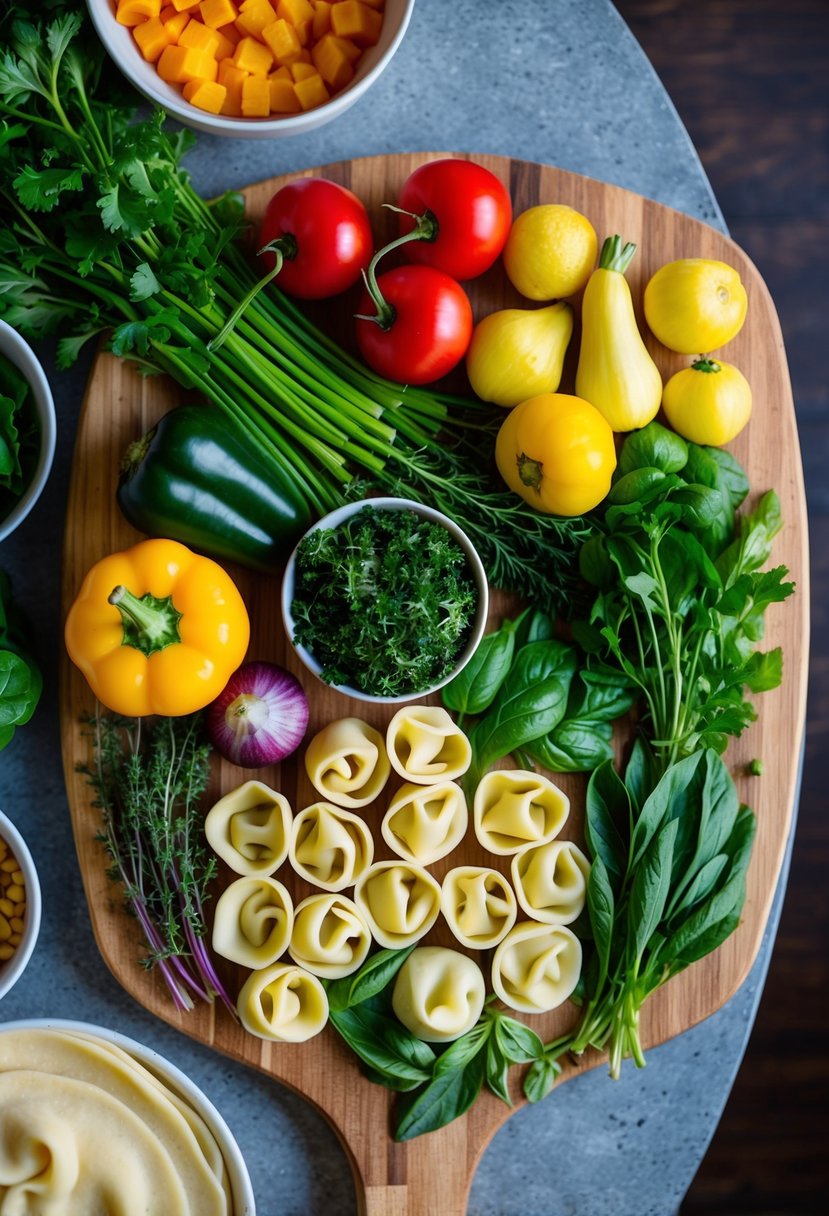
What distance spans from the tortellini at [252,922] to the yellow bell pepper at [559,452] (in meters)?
0.65

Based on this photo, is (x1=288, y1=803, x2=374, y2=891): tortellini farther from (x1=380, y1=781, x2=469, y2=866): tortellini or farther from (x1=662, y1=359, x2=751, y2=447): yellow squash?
(x1=662, y1=359, x2=751, y2=447): yellow squash

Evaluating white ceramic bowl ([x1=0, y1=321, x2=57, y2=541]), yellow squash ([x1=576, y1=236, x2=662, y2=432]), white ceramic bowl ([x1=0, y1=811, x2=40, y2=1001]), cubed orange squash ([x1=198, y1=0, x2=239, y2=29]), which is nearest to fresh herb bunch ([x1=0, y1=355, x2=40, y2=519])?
white ceramic bowl ([x1=0, y1=321, x2=57, y2=541])

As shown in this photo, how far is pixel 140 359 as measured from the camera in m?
1.49

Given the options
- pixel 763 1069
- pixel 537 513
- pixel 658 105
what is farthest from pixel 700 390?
pixel 763 1069

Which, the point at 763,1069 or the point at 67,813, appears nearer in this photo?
the point at 67,813

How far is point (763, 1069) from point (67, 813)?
4.21ft

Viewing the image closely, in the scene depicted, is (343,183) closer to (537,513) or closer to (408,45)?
(408,45)

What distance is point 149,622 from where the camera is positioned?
133cm

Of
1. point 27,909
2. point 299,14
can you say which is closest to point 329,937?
point 27,909

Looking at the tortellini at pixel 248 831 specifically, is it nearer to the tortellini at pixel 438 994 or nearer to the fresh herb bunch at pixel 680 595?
the tortellini at pixel 438 994

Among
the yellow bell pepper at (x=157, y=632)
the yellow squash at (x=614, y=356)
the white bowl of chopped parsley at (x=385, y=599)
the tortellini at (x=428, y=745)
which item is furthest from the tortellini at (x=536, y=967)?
the yellow squash at (x=614, y=356)

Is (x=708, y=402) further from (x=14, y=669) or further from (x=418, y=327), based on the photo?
(x=14, y=669)

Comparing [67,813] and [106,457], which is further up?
[106,457]

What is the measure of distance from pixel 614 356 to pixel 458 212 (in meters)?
0.28
